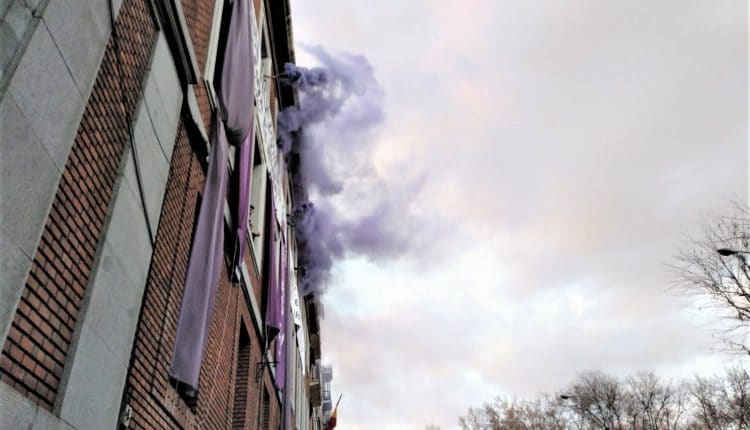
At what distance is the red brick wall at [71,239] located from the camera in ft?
11.9

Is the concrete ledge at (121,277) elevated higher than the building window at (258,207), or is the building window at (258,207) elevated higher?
the building window at (258,207)

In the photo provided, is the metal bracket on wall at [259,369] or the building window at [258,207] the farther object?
the building window at [258,207]

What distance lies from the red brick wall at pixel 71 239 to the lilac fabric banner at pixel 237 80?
2877 mm

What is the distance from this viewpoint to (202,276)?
669 cm

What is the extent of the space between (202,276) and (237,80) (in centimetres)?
368

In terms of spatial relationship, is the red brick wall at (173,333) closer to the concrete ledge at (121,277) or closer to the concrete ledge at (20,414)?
the concrete ledge at (121,277)

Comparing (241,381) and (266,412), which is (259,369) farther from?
(266,412)

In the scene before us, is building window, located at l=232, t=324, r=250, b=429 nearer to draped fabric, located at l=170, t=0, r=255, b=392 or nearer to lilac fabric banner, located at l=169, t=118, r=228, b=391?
draped fabric, located at l=170, t=0, r=255, b=392

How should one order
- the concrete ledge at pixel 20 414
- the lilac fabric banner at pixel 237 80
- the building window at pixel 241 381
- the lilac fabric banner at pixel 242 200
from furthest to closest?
the building window at pixel 241 381 < the lilac fabric banner at pixel 242 200 < the lilac fabric banner at pixel 237 80 < the concrete ledge at pixel 20 414

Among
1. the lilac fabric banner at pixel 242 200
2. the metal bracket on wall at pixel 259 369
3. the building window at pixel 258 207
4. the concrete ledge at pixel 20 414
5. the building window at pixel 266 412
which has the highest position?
the building window at pixel 258 207

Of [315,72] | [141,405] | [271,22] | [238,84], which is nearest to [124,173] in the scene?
[141,405]

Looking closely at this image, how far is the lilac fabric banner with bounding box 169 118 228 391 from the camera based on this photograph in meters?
6.08

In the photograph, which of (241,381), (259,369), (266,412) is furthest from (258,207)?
(266,412)

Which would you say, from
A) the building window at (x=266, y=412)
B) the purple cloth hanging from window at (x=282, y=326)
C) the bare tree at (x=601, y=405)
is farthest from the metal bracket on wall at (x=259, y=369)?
the bare tree at (x=601, y=405)
